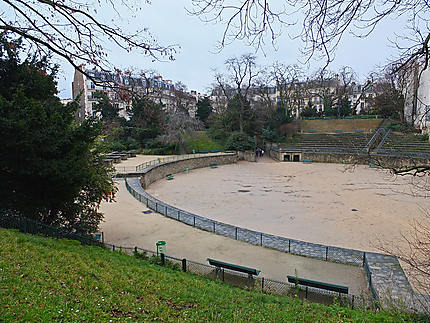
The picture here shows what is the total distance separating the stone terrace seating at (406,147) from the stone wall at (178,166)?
808 inches

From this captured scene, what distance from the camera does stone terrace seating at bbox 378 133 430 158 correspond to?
1385 inches

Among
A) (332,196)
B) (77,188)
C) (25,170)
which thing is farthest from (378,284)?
(332,196)

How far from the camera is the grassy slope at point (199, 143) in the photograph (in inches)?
1780

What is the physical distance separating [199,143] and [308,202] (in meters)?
28.5

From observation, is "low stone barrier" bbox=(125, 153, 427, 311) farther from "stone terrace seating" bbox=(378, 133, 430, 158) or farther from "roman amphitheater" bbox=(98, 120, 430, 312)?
"stone terrace seating" bbox=(378, 133, 430, 158)

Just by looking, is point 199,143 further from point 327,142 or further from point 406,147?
point 406,147

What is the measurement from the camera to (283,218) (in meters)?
16.7

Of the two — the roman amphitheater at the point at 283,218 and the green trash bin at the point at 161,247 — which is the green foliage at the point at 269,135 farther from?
the green trash bin at the point at 161,247

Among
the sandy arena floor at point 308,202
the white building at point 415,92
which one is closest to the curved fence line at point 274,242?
the sandy arena floor at point 308,202

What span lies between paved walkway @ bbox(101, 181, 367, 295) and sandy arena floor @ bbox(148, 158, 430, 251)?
318cm

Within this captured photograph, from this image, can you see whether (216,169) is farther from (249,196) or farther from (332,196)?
(332,196)

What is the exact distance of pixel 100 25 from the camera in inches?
217

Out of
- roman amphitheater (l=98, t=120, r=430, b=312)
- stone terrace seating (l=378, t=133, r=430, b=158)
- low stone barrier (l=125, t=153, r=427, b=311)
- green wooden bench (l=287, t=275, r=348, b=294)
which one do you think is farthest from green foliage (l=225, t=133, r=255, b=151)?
green wooden bench (l=287, t=275, r=348, b=294)

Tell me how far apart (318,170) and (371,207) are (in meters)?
16.0
